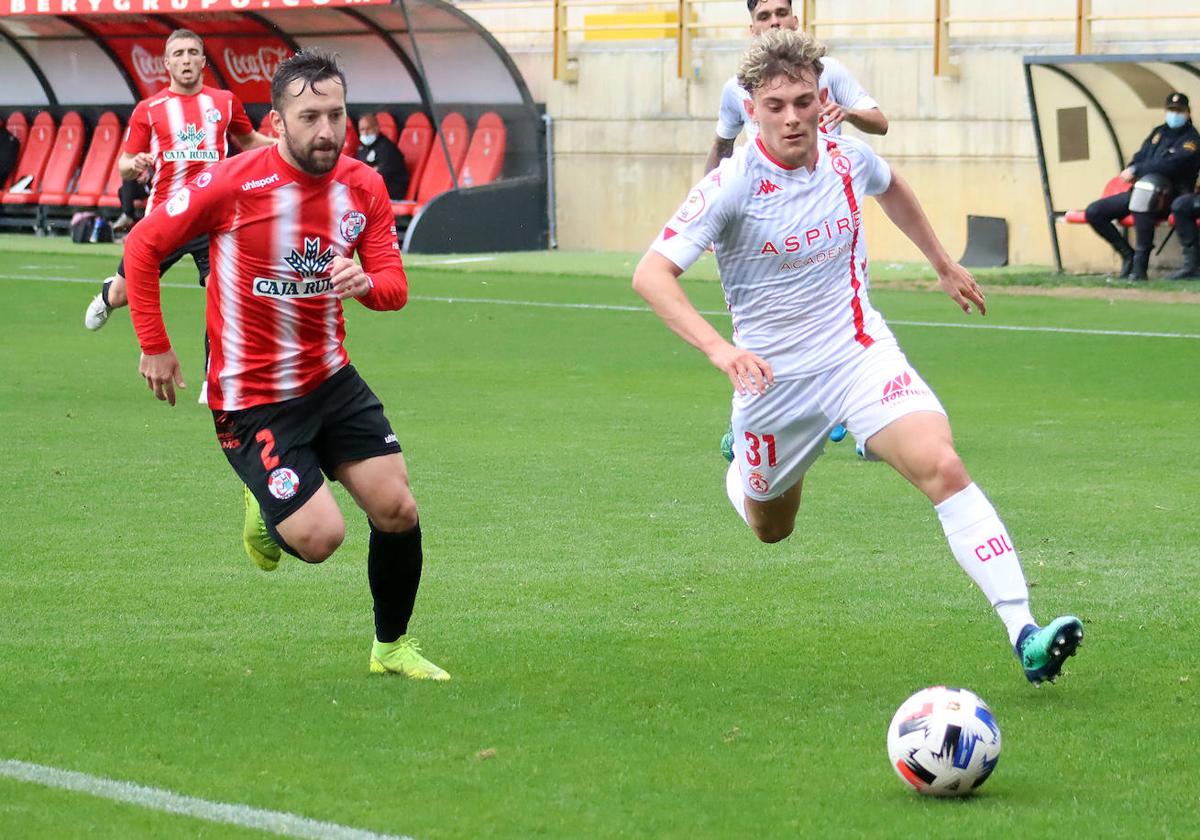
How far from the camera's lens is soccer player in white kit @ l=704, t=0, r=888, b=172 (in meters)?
9.05

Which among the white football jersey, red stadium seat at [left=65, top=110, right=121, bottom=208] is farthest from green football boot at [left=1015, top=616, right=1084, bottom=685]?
red stadium seat at [left=65, top=110, right=121, bottom=208]

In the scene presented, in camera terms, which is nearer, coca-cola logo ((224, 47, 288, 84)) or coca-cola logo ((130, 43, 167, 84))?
coca-cola logo ((224, 47, 288, 84))

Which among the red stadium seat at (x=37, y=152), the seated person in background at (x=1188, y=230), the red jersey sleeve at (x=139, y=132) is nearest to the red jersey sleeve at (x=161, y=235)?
the red jersey sleeve at (x=139, y=132)

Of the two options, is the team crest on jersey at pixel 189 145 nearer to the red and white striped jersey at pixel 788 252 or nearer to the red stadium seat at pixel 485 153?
the red and white striped jersey at pixel 788 252

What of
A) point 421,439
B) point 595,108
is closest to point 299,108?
point 421,439

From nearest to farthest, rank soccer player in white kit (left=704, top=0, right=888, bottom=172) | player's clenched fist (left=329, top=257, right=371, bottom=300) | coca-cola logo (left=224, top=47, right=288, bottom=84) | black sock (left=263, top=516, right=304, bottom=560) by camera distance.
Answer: player's clenched fist (left=329, top=257, right=371, bottom=300), black sock (left=263, top=516, right=304, bottom=560), soccer player in white kit (left=704, top=0, right=888, bottom=172), coca-cola logo (left=224, top=47, right=288, bottom=84)

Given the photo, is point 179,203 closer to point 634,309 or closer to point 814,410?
point 814,410

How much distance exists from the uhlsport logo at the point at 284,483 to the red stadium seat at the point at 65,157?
25133 millimetres

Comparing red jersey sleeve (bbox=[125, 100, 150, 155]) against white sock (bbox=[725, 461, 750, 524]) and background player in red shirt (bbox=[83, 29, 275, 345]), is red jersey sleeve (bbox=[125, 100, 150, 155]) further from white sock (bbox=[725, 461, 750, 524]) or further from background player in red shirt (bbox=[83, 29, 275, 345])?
white sock (bbox=[725, 461, 750, 524])

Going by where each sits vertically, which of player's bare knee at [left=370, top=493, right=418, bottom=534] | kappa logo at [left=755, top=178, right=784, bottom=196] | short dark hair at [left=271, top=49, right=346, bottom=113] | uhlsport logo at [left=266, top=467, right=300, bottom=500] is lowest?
player's bare knee at [left=370, top=493, right=418, bottom=534]

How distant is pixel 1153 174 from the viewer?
19516 millimetres

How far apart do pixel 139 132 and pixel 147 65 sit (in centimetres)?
1914

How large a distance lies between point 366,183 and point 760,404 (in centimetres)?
142

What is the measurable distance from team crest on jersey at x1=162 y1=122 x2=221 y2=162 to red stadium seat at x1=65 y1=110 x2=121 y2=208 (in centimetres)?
1830
